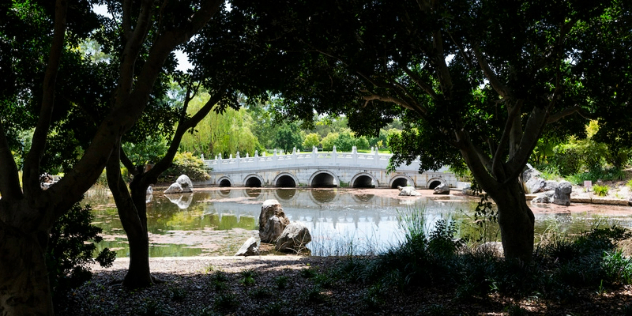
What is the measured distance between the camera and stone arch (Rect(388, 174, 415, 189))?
29.3 metres

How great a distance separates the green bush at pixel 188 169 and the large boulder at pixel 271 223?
2111 cm

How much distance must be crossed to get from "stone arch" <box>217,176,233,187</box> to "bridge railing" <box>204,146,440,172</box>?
2.35ft

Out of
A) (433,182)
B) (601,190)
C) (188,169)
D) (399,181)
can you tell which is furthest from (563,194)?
(188,169)

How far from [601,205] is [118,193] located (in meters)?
19.9

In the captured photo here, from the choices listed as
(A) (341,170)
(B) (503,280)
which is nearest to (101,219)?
(B) (503,280)

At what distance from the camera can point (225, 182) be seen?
34.3 meters

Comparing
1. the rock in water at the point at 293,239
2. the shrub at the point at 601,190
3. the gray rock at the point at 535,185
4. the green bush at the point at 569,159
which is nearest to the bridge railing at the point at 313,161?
the gray rock at the point at 535,185

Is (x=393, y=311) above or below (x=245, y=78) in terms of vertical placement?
below

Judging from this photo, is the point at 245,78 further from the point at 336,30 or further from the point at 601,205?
the point at 601,205

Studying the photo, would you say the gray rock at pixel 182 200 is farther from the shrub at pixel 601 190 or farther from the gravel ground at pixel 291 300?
the shrub at pixel 601 190

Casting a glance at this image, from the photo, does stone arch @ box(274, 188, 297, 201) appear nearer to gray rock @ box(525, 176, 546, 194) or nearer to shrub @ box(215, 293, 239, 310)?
gray rock @ box(525, 176, 546, 194)

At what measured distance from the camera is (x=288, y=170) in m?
31.8

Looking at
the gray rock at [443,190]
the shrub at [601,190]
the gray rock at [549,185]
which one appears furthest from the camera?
the gray rock at [443,190]

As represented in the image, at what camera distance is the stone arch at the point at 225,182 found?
109ft
